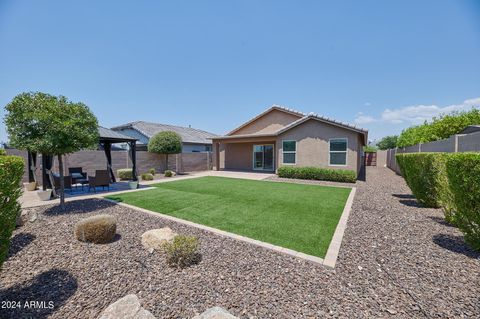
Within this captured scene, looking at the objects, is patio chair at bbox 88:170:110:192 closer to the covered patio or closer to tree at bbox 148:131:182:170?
tree at bbox 148:131:182:170

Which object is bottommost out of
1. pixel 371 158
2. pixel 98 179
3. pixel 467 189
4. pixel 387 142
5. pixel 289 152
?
pixel 98 179

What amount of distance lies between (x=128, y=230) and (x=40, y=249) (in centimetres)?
162

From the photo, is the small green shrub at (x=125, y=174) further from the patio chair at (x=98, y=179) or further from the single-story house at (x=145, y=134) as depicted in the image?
the single-story house at (x=145, y=134)

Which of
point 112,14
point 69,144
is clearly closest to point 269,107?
point 112,14

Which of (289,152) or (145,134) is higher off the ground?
(145,134)

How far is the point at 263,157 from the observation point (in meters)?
20.1

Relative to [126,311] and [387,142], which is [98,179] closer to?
[126,311]

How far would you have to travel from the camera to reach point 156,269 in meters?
3.52

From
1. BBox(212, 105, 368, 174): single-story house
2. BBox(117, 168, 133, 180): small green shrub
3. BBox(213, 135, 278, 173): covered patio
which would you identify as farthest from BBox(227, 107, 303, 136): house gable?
BBox(117, 168, 133, 180): small green shrub

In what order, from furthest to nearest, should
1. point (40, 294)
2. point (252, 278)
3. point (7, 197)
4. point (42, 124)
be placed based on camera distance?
1. point (42, 124)
2. point (252, 278)
3. point (40, 294)
4. point (7, 197)

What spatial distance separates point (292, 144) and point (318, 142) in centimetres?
195

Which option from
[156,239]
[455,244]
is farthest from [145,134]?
[455,244]

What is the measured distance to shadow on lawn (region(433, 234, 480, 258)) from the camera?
389cm

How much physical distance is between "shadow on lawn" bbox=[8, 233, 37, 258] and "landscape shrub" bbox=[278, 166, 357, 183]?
1345 cm
